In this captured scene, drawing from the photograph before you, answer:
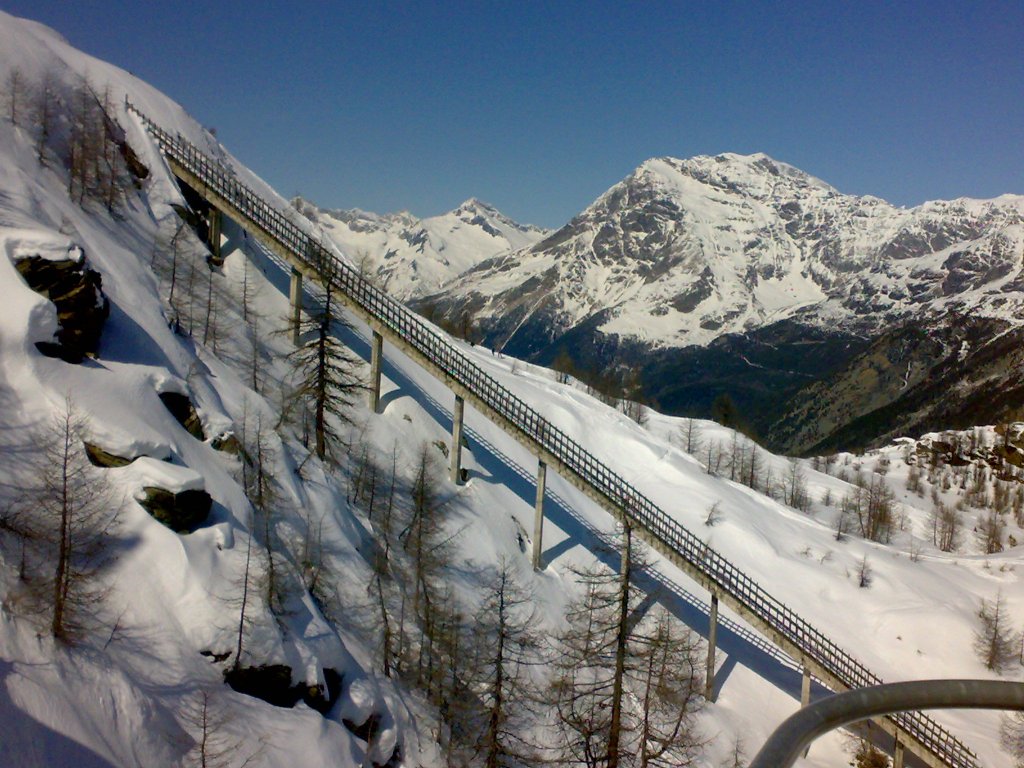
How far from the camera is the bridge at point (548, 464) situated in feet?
97.6

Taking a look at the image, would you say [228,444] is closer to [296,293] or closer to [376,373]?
[376,373]

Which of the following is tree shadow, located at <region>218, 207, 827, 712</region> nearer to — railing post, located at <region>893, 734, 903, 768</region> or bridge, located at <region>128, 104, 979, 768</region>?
bridge, located at <region>128, 104, 979, 768</region>

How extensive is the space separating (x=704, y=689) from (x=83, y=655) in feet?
85.4

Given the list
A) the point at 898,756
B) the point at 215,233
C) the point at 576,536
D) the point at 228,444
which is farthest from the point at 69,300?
the point at 898,756

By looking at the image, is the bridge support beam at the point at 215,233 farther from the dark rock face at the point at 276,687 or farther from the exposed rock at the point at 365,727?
the exposed rock at the point at 365,727

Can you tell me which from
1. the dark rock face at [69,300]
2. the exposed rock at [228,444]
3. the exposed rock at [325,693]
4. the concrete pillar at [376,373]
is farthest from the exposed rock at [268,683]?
Answer: the concrete pillar at [376,373]

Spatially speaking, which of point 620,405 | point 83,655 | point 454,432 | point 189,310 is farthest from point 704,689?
point 620,405

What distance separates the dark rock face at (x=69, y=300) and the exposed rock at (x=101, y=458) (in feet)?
11.2

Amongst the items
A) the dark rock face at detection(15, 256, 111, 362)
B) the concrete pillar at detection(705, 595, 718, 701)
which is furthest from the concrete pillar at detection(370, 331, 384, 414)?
the concrete pillar at detection(705, 595, 718, 701)

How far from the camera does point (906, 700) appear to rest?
355 centimetres

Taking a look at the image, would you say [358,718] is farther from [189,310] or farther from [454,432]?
[189,310]

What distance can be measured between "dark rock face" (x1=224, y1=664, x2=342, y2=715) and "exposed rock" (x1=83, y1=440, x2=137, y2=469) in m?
6.68

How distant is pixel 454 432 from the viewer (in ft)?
112

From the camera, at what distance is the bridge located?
29.7 metres
